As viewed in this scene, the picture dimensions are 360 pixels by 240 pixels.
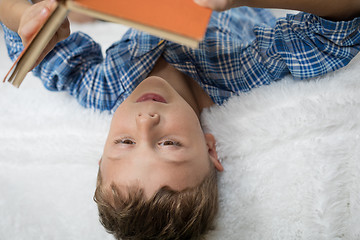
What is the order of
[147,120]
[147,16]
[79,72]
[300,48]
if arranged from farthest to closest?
[79,72] < [300,48] < [147,120] < [147,16]

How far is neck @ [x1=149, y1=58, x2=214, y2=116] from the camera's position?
825mm

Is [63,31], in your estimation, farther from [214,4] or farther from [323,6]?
[323,6]

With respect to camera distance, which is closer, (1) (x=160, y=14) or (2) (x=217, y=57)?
(1) (x=160, y=14)

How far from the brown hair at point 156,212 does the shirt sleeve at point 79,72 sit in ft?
0.95

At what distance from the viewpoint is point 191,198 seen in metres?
0.68

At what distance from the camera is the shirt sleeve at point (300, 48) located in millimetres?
710

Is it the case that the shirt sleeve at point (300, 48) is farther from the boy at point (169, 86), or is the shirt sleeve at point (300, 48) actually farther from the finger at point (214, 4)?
the finger at point (214, 4)

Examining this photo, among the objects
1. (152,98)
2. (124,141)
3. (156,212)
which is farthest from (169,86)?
(156,212)

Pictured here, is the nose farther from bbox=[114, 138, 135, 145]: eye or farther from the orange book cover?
the orange book cover

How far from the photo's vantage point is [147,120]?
2.12 ft

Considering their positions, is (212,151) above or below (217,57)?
below

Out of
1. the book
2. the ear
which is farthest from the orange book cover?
the ear

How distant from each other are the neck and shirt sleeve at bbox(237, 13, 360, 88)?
0.13m

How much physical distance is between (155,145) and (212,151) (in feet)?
0.63
